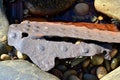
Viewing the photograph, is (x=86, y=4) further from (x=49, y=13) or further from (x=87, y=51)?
(x=87, y=51)

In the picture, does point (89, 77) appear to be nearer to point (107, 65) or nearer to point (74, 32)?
point (107, 65)

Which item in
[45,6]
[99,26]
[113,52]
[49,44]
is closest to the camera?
[49,44]

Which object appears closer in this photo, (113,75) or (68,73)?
(113,75)

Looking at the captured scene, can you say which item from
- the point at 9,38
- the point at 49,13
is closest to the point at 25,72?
the point at 9,38

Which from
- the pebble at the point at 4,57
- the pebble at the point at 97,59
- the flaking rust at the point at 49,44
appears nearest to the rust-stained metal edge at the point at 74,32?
the flaking rust at the point at 49,44

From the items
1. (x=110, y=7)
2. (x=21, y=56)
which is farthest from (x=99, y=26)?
(x=21, y=56)

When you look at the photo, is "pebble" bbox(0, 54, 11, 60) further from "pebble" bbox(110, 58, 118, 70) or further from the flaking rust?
"pebble" bbox(110, 58, 118, 70)
